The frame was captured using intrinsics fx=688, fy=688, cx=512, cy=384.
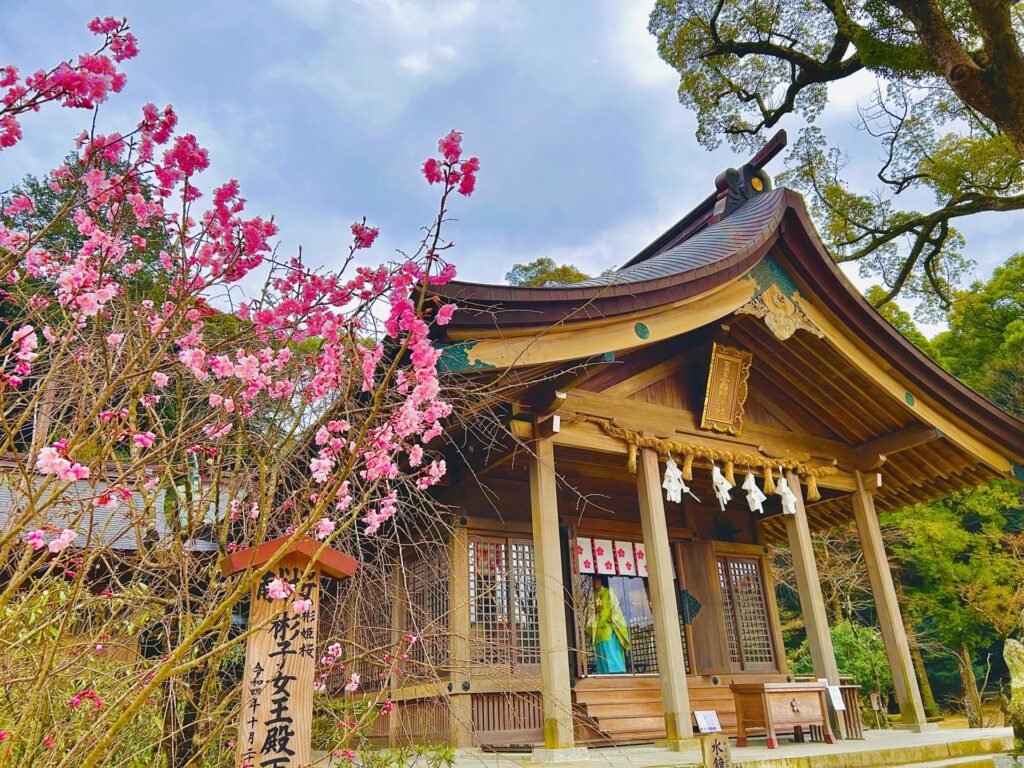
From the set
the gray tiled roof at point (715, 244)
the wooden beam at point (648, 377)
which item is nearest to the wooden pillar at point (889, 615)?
the wooden beam at point (648, 377)

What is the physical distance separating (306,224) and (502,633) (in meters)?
5.09

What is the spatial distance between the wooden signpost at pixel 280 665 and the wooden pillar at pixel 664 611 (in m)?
4.03

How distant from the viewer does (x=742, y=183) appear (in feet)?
30.1

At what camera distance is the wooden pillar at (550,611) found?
515 centimetres

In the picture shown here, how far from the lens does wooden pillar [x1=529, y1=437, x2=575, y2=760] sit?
16.9ft

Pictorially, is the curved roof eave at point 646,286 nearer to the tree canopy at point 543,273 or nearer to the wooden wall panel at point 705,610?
the wooden wall panel at point 705,610

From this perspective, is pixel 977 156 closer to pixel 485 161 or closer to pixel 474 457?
pixel 474 457

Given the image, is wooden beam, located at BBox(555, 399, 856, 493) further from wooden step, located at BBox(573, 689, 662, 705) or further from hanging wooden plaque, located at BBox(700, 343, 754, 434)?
wooden step, located at BBox(573, 689, 662, 705)

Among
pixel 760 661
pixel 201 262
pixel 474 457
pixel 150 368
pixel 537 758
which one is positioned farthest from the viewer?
pixel 760 661

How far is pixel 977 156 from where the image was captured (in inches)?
505

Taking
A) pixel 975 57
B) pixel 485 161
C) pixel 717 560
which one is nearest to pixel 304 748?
pixel 485 161

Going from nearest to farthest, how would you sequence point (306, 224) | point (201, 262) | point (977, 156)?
point (201, 262) < point (306, 224) < point (977, 156)

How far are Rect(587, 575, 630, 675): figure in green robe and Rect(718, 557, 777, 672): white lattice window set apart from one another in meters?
1.56

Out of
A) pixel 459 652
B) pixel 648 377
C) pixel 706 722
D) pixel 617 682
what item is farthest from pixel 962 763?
pixel 459 652
